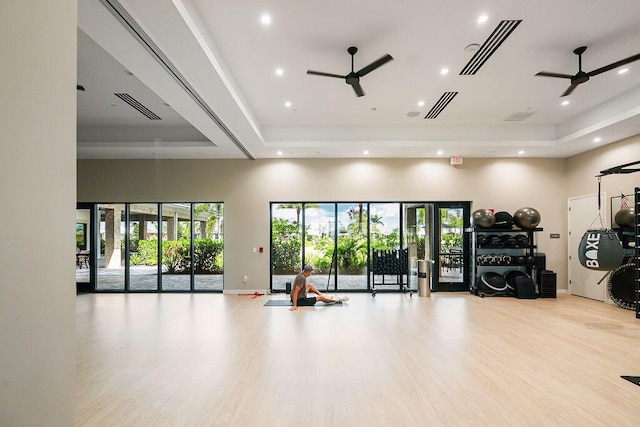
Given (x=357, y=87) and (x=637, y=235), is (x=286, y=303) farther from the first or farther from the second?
(x=637, y=235)

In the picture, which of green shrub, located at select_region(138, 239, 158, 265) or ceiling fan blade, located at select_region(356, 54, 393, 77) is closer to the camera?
ceiling fan blade, located at select_region(356, 54, 393, 77)

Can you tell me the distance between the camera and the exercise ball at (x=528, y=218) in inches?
324

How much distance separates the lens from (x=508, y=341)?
15.7 feet

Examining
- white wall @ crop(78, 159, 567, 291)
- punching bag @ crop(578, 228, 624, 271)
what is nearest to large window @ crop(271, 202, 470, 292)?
white wall @ crop(78, 159, 567, 291)

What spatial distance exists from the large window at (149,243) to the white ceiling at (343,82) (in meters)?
1.47

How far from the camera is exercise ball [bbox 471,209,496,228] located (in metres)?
8.30

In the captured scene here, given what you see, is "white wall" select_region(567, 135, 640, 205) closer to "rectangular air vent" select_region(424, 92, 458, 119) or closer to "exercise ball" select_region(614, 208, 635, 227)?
"exercise ball" select_region(614, 208, 635, 227)

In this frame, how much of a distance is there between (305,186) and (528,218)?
5.30m

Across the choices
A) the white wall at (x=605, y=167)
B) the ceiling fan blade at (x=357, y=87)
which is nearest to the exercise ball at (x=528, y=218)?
the white wall at (x=605, y=167)

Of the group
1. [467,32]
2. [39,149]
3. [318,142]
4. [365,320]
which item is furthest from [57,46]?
[318,142]

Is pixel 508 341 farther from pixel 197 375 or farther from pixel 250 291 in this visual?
pixel 250 291

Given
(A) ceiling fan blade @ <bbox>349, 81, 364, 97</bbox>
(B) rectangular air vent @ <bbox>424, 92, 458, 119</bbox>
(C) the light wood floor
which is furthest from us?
(B) rectangular air vent @ <bbox>424, 92, 458, 119</bbox>

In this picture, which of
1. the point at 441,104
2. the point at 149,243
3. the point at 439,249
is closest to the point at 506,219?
the point at 439,249

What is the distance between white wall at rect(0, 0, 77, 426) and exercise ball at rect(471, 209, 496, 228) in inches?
327
